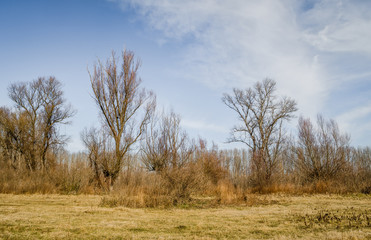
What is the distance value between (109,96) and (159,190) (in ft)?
24.4

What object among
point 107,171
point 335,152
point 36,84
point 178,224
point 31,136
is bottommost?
point 178,224

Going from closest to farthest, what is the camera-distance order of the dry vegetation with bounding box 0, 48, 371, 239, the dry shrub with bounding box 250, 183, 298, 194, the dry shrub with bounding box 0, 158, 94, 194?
the dry vegetation with bounding box 0, 48, 371, 239 → the dry shrub with bounding box 0, 158, 94, 194 → the dry shrub with bounding box 250, 183, 298, 194

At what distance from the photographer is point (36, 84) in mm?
28688

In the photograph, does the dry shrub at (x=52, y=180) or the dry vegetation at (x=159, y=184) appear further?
the dry shrub at (x=52, y=180)

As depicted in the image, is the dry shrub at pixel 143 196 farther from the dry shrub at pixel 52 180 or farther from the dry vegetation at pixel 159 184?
the dry shrub at pixel 52 180

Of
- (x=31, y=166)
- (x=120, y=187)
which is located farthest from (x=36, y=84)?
(x=120, y=187)

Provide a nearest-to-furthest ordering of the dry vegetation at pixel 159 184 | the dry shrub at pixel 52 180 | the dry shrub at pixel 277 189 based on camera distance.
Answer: the dry vegetation at pixel 159 184 < the dry shrub at pixel 52 180 < the dry shrub at pixel 277 189

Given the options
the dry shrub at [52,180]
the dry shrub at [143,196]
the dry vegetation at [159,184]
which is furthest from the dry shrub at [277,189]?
the dry shrub at [52,180]

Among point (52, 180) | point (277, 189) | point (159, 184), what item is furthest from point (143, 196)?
point (277, 189)

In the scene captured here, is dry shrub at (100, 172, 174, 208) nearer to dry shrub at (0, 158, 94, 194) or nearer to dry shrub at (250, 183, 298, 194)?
dry shrub at (0, 158, 94, 194)

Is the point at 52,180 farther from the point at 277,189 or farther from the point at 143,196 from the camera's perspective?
the point at 277,189

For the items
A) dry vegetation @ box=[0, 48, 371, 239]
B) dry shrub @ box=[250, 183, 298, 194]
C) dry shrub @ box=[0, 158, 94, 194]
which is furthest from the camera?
dry shrub @ box=[250, 183, 298, 194]

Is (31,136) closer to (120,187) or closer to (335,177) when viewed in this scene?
(120,187)

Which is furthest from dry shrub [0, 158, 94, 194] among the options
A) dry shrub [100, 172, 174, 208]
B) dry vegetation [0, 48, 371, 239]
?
dry shrub [100, 172, 174, 208]
